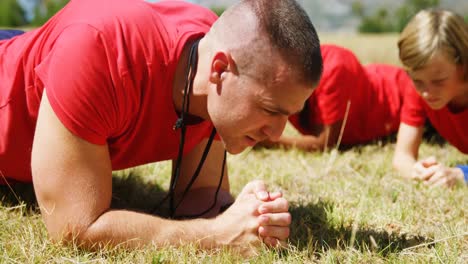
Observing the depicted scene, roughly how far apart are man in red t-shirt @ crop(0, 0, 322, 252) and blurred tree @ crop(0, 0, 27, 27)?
147 ft

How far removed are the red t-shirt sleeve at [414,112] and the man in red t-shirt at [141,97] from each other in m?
2.49

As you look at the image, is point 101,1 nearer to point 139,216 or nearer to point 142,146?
point 142,146

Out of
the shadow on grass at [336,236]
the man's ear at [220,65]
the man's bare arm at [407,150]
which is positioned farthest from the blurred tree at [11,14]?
the man's ear at [220,65]

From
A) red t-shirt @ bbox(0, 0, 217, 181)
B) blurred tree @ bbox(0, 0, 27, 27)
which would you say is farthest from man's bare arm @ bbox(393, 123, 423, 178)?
blurred tree @ bbox(0, 0, 27, 27)

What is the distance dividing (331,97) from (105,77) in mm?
3121

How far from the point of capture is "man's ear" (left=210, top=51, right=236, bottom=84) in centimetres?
248

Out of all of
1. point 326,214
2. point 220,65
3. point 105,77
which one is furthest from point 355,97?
point 105,77

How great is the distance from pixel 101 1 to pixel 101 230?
104 cm

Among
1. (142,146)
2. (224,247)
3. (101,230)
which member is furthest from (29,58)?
(224,247)

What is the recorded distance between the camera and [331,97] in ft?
17.1

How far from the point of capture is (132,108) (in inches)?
102

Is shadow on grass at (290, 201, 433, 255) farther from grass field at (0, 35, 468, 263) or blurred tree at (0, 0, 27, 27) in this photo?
blurred tree at (0, 0, 27, 27)

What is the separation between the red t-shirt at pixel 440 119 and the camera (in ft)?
15.3

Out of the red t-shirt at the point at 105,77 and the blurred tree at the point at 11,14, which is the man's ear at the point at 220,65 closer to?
the red t-shirt at the point at 105,77
